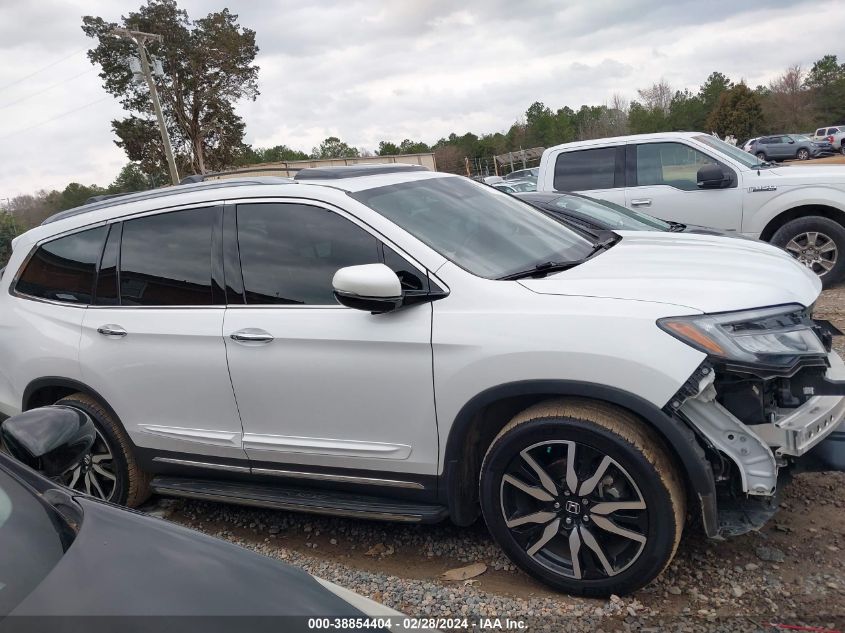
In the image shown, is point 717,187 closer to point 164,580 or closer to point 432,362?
point 432,362

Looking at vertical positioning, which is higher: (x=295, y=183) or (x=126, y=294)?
(x=295, y=183)

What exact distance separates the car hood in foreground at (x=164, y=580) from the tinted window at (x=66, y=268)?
7.67 feet

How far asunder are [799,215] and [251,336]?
21.6 feet

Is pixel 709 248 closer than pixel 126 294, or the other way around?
pixel 709 248

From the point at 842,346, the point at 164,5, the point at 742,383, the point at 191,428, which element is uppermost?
the point at 164,5

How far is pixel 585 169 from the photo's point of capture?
27.5 ft

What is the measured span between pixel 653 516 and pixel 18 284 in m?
3.85

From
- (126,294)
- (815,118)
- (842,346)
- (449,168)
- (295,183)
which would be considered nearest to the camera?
(295,183)

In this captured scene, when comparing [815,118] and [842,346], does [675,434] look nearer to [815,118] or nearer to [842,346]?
[842,346]

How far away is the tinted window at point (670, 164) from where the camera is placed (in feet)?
25.3

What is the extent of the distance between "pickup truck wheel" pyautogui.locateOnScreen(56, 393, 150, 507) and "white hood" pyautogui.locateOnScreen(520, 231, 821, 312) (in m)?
2.48

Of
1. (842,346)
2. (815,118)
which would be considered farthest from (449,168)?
(842,346)

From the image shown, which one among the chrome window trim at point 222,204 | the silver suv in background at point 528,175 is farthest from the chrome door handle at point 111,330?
the silver suv in background at point 528,175

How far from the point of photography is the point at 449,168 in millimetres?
66562
